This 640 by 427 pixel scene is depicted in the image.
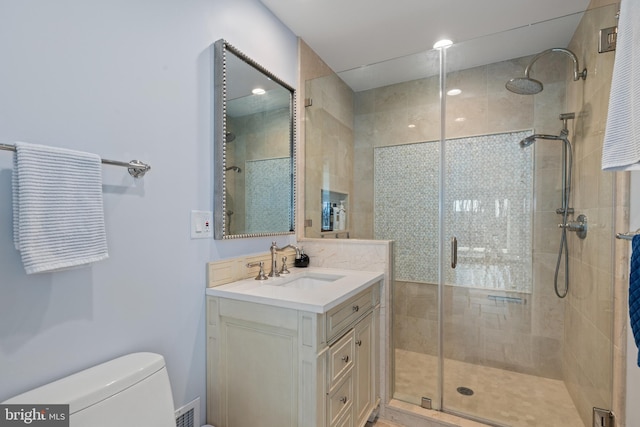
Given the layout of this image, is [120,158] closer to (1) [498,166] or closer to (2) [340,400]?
(2) [340,400]

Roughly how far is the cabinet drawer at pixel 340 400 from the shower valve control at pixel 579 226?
1.60 metres

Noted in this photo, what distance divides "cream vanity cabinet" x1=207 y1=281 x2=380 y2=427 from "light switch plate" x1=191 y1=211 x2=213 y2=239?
0.31 meters

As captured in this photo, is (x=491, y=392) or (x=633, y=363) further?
(x=491, y=392)

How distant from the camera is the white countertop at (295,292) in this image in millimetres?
1226

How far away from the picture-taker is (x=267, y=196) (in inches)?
74.0

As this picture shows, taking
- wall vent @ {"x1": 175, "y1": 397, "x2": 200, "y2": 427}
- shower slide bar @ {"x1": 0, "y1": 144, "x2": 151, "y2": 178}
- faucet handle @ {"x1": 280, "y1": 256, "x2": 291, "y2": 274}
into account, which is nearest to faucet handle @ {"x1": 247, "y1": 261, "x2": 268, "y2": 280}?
faucet handle @ {"x1": 280, "y1": 256, "x2": 291, "y2": 274}

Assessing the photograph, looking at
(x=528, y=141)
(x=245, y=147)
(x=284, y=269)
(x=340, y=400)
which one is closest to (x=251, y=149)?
(x=245, y=147)

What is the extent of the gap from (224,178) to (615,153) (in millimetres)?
1552

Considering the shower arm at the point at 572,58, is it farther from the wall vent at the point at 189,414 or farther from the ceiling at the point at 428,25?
the wall vent at the point at 189,414

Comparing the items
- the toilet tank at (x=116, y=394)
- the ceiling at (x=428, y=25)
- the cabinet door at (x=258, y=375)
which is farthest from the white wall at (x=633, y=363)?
the toilet tank at (x=116, y=394)

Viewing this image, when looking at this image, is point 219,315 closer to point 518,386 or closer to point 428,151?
point 428,151

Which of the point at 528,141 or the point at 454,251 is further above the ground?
the point at 528,141

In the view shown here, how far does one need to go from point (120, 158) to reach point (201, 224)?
453 mm

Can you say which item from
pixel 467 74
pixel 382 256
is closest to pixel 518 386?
pixel 382 256
